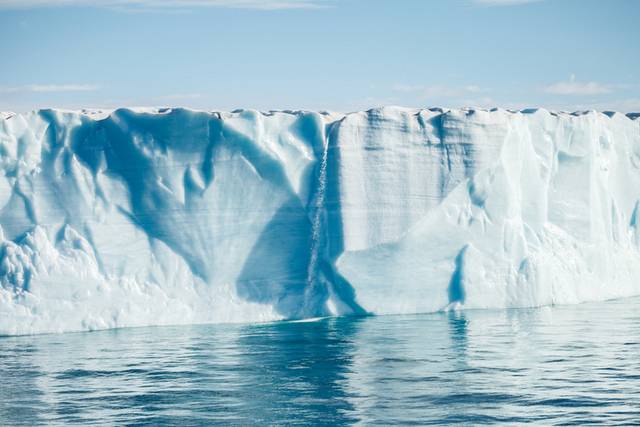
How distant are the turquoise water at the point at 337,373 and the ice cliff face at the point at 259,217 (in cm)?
72

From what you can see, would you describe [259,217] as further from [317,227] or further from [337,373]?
[337,373]

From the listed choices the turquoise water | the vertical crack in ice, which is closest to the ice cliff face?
the vertical crack in ice

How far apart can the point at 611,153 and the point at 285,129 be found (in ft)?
25.7

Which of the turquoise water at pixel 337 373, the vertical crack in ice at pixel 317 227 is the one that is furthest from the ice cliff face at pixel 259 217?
the turquoise water at pixel 337 373

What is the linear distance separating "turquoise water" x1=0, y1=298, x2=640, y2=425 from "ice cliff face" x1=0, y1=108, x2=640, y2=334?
72cm

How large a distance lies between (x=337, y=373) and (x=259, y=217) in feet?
21.6

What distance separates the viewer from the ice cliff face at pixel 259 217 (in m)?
19.7

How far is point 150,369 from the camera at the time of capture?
14.9 meters

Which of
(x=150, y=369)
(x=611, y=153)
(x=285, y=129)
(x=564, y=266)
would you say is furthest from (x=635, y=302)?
(x=150, y=369)

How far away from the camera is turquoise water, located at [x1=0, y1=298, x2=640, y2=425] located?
39.4 feet

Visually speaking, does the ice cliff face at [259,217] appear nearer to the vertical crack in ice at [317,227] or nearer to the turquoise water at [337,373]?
the vertical crack in ice at [317,227]

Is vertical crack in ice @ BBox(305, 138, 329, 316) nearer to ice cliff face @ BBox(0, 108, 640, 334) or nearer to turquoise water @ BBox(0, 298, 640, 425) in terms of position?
ice cliff face @ BBox(0, 108, 640, 334)

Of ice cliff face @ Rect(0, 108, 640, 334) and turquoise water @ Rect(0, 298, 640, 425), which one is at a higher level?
ice cliff face @ Rect(0, 108, 640, 334)

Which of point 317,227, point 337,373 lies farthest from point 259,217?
point 337,373
